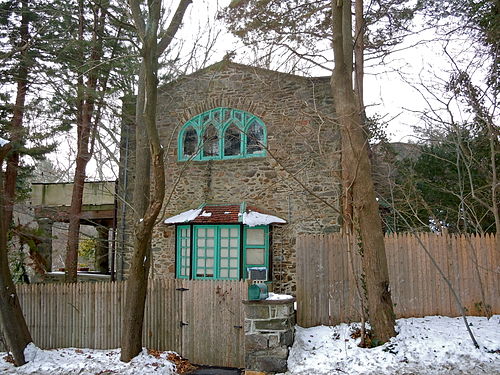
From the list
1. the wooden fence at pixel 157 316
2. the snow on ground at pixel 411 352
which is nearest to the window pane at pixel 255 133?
the wooden fence at pixel 157 316

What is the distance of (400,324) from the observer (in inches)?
297

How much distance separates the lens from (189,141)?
48.0ft

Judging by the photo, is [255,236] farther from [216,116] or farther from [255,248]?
[216,116]

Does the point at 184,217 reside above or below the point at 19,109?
below

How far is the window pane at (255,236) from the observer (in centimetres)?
1329

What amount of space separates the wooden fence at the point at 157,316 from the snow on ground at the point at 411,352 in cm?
140

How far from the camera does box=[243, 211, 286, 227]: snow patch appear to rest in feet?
41.8

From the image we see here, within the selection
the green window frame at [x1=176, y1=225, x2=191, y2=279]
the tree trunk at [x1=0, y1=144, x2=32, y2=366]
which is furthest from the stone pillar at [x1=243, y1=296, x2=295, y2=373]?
the green window frame at [x1=176, y1=225, x2=191, y2=279]

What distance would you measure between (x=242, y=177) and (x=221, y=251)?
7.44 feet

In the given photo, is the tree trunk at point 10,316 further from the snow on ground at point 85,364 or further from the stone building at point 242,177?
the stone building at point 242,177

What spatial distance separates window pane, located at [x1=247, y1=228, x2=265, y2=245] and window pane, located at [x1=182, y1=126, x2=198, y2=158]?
3.23 metres

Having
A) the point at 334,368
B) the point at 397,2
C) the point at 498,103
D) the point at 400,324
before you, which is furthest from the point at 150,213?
the point at 397,2

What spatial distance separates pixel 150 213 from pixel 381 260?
3.86 metres

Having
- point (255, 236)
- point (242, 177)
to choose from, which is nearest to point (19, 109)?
point (242, 177)
